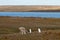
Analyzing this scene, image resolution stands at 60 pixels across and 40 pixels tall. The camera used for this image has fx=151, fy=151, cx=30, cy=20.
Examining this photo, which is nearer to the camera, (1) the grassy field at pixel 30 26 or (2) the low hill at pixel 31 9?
(1) the grassy field at pixel 30 26

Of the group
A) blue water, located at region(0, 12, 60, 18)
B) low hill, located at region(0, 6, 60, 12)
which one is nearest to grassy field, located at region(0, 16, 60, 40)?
blue water, located at region(0, 12, 60, 18)

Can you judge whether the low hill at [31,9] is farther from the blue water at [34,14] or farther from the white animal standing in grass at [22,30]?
the white animal standing in grass at [22,30]

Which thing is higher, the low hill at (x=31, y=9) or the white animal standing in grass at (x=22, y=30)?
the low hill at (x=31, y=9)

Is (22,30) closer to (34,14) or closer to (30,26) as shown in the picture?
(30,26)

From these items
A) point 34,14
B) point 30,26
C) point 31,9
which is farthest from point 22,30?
point 31,9

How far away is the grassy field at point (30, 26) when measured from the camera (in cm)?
150

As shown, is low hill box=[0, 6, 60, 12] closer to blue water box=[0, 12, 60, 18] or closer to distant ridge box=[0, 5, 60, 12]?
distant ridge box=[0, 5, 60, 12]

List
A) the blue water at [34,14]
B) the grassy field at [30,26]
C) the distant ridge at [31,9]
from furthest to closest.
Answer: the distant ridge at [31,9]
the blue water at [34,14]
the grassy field at [30,26]

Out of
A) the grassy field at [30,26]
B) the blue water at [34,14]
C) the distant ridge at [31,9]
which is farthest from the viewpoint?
the distant ridge at [31,9]

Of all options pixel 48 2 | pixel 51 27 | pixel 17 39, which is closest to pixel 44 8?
pixel 48 2

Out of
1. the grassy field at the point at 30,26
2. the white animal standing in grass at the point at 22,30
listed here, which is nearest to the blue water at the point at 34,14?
the grassy field at the point at 30,26

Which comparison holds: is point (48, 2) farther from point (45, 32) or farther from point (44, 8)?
point (45, 32)

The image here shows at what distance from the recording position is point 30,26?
1618 millimetres

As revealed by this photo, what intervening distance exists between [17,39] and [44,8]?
0.51m
